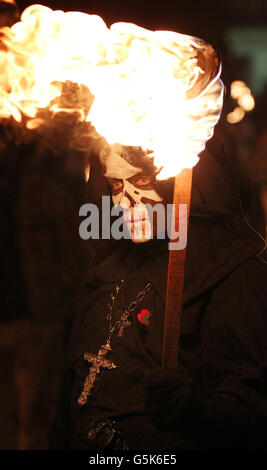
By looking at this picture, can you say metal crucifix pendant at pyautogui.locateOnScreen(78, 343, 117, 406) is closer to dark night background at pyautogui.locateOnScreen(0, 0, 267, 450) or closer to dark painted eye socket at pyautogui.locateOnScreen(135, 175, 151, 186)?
dark painted eye socket at pyautogui.locateOnScreen(135, 175, 151, 186)

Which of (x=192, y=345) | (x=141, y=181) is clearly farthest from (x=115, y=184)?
(x=192, y=345)

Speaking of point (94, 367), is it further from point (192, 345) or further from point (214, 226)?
point (214, 226)

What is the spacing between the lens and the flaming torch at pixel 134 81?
9.61 ft

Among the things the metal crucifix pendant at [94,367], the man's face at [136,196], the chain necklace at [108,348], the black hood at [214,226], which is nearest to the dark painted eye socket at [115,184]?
the man's face at [136,196]

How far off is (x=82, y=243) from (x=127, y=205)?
2.92 metres

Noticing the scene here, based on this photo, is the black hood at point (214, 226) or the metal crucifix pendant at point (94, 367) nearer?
the black hood at point (214, 226)

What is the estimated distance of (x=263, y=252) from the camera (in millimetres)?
3354

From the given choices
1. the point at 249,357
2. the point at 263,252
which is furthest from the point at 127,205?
the point at 249,357

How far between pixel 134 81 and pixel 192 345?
151 cm

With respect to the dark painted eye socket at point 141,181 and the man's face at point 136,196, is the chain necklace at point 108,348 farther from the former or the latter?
the dark painted eye socket at point 141,181

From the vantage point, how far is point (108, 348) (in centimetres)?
352

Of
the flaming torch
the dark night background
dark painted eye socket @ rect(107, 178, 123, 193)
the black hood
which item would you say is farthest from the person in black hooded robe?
the dark night background

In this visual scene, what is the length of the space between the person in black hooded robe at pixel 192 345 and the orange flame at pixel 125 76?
389 mm
